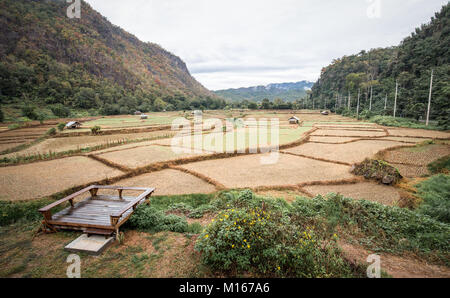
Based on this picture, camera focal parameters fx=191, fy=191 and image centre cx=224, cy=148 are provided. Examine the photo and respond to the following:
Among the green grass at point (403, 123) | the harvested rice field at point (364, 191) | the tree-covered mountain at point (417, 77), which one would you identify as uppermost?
the tree-covered mountain at point (417, 77)

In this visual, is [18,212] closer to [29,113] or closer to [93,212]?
[93,212]

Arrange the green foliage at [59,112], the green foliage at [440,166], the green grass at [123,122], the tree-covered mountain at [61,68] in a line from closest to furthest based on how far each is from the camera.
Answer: the green foliage at [440,166]
the green grass at [123,122]
the green foliage at [59,112]
the tree-covered mountain at [61,68]

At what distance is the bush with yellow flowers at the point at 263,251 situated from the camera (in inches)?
127

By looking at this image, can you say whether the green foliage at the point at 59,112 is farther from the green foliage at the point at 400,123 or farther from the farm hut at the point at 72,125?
the green foliage at the point at 400,123

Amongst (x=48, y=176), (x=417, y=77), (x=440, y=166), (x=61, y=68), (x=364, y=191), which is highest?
(x=61, y=68)

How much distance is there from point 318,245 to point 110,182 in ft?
29.3

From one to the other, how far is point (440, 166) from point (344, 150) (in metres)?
5.01

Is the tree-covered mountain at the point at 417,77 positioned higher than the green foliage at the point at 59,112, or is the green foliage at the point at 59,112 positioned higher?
the tree-covered mountain at the point at 417,77

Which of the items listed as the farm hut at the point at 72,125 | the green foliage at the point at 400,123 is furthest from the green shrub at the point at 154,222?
the green foliage at the point at 400,123

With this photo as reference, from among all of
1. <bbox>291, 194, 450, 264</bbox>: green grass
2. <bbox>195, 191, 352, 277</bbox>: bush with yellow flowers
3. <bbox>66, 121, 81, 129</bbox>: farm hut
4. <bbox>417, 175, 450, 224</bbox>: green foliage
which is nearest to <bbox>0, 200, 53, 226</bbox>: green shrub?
<bbox>195, 191, 352, 277</bbox>: bush with yellow flowers

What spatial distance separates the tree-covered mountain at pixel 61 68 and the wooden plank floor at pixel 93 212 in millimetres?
42127

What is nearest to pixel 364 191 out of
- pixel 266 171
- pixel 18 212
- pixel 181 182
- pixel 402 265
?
pixel 266 171

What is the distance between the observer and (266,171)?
412 inches
